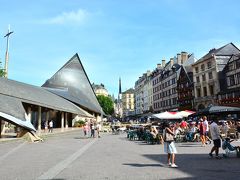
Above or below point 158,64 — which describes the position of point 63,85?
below

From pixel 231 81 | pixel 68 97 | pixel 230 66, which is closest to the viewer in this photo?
pixel 231 81

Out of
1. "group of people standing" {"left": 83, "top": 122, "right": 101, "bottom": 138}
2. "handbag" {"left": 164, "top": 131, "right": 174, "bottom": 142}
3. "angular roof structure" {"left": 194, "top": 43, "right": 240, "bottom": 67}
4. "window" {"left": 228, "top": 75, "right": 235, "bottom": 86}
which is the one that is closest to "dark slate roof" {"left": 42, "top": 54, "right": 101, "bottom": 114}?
"angular roof structure" {"left": 194, "top": 43, "right": 240, "bottom": 67}

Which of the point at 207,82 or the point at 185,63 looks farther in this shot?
the point at 185,63

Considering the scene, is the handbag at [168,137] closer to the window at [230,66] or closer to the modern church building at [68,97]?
the modern church building at [68,97]

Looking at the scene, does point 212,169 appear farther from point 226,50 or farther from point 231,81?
point 226,50

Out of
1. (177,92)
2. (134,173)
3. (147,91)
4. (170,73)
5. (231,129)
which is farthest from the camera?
(147,91)

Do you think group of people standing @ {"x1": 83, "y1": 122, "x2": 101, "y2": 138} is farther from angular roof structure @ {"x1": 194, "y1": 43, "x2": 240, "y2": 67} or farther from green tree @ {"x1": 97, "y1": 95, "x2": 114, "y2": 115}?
green tree @ {"x1": 97, "y1": 95, "x2": 114, "y2": 115}

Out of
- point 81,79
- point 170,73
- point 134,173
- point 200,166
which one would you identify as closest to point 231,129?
point 200,166

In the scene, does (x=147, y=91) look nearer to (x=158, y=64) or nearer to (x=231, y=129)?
(x=158, y=64)

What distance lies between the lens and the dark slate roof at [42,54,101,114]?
6662 centimetres

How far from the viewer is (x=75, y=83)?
234 feet

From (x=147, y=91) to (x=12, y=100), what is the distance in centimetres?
6608

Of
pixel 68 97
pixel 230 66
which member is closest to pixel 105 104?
pixel 68 97

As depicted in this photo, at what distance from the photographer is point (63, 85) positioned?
68188mm
